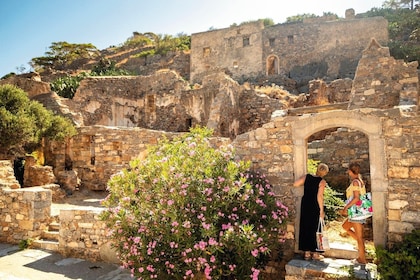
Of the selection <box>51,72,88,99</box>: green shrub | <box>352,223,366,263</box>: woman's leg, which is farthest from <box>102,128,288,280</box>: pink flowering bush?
<box>51,72,88,99</box>: green shrub

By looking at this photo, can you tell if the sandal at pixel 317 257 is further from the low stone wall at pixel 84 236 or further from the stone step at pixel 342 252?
the low stone wall at pixel 84 236

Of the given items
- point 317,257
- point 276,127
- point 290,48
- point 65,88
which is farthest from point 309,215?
point 290,48

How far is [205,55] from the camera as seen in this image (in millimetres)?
34531

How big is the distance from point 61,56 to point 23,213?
38428 mm

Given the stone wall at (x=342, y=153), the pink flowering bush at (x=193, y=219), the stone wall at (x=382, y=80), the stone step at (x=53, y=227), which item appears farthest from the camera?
the stone wall at (x=382, y=80)

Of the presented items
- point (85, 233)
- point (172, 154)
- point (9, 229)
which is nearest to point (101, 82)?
point (9, 229)

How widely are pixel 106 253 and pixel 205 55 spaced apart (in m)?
30.2

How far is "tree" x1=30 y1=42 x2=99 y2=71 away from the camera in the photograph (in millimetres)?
39344

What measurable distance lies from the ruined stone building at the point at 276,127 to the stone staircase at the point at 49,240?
0.19 metres

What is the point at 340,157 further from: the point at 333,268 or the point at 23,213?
the point at 23,213

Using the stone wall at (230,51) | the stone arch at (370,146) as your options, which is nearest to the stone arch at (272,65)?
the stone wall at (230,51)

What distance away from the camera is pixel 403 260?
14.3 ft

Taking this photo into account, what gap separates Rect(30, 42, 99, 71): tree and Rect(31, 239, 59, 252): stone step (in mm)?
35200

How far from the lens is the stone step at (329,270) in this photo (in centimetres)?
461
